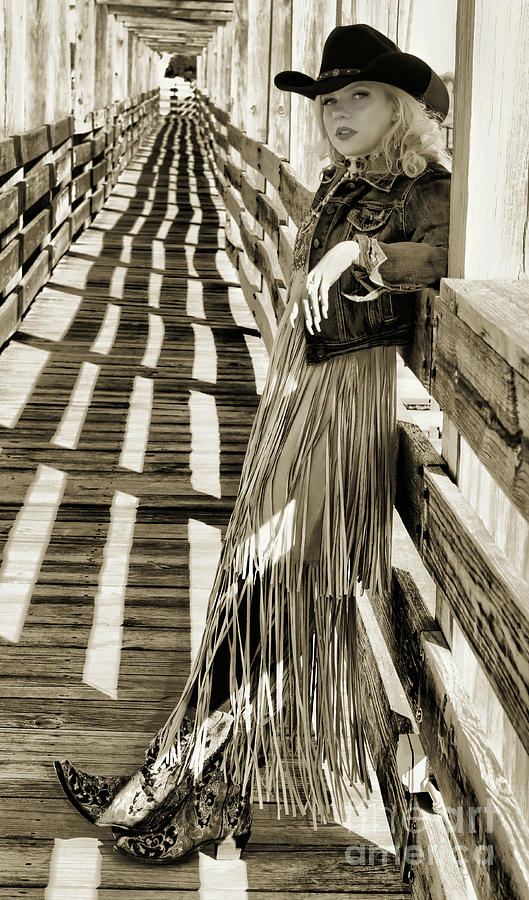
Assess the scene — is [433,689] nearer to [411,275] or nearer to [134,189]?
[411,275]

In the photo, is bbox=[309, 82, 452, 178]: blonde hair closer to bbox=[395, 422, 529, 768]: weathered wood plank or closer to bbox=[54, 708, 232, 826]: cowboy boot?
bbox=[395, 422, 529, 768]: weathered wood plank

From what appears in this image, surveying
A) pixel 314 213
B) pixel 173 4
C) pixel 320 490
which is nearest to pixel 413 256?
pixel 314 213

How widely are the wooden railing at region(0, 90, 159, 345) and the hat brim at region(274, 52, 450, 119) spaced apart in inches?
154

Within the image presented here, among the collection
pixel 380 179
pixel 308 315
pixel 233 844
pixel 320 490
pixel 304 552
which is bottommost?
pixel 233 844

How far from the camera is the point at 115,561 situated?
347cm

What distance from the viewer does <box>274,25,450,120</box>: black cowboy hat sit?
1915 millimetres

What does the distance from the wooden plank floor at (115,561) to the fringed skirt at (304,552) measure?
A: 0.20 m

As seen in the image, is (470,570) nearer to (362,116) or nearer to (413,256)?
(413,256)

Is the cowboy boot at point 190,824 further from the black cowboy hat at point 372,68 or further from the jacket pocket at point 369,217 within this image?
the black cowboy hat at point 372,68

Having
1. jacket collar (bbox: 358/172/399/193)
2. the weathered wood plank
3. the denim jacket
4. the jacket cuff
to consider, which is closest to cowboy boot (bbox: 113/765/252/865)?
the weathered wood plank

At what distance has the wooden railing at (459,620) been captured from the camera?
1325mm

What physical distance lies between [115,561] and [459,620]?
1997 millimetres

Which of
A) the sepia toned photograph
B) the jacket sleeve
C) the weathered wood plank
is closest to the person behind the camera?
the weathered wood plank

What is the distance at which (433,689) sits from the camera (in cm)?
179
